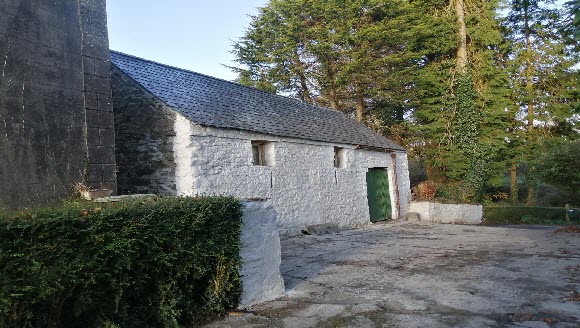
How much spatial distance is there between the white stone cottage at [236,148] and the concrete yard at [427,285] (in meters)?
2.30

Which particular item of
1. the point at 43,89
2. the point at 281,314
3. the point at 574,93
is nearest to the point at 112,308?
the point at 281,314

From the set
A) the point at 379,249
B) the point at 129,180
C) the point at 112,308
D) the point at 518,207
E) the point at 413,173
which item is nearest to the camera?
the point at 112,308

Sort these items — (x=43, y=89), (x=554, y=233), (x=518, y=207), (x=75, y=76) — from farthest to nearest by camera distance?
(x=518, y=207) → (x=554, y=233) → (x=75, y=76) → (x=43, y=89)

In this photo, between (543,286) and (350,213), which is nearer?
(543,286)

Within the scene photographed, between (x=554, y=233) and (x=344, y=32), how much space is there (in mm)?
14551

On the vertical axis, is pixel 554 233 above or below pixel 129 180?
below

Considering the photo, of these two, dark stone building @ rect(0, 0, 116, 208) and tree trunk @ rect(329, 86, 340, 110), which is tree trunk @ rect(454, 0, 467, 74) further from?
dark stone building @ rect(0, 0, 116, 208)

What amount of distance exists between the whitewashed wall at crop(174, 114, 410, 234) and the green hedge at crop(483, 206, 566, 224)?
558 centimetres

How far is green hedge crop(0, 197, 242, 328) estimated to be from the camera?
2.95 m

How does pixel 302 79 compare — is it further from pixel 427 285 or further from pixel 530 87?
pixel 427 285

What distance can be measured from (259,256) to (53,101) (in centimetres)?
404

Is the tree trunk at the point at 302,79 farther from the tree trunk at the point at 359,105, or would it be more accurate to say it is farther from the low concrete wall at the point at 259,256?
the low concrete wall at the point at 259,256

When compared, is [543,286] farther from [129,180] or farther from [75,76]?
[129,180]

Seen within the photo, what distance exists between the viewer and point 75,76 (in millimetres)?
6469
